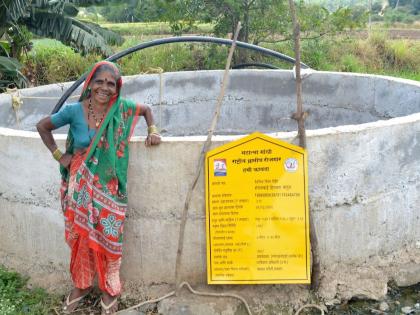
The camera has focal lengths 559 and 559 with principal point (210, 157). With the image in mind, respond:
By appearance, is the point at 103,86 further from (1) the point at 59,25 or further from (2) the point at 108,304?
(1) the point at 59,25

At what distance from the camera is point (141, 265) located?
3936 millimetres

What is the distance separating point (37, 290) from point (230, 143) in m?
1.75

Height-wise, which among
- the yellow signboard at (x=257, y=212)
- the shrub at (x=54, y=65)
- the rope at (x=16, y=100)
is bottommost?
the yellow signboard at (x=257, y=212)

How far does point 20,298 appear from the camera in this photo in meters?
3.92

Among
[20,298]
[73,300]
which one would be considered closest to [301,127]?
[73,300]

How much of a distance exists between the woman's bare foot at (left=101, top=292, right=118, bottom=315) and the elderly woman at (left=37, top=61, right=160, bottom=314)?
0.08 metres

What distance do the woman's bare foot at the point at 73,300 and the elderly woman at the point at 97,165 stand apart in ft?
0.66

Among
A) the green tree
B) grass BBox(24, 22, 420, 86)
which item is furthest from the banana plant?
grass BBox(24, 22, 420, 86)

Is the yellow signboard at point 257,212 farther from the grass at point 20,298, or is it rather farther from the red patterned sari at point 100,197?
the grass at point 20,298

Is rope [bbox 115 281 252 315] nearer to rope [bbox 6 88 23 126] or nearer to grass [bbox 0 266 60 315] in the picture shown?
grass [bbox 0 266 60 315]

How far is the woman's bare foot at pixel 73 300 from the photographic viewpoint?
12.4 ft

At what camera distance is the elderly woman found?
11.3 ft

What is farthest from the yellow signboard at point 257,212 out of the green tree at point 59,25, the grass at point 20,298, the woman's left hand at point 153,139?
the green tree at point 59,25

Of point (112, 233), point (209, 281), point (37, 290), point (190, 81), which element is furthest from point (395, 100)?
point (37, 290)
